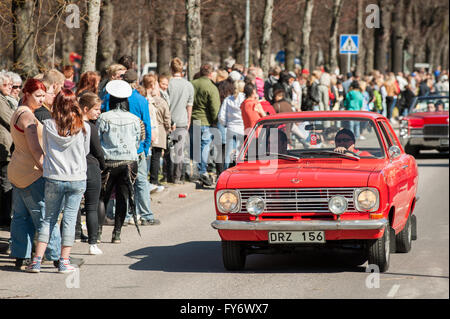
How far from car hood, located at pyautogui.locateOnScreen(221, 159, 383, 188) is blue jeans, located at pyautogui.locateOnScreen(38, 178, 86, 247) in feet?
4.70

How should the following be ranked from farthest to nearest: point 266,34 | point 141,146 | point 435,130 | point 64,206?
point 266,34 → point 435,130 → point 141,146 → point 64,206

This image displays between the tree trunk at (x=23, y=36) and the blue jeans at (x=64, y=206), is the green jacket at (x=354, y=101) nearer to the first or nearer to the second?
the tree trunk at (x=23, y=36)

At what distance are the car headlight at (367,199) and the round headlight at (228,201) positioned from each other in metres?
1.13

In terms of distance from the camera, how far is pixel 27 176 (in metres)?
9.96

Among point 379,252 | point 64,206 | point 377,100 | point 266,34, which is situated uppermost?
point 266,34

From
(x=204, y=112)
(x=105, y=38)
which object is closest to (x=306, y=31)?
(x=105, y=38)

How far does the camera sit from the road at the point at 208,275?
863 cm

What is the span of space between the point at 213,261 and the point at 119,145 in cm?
186

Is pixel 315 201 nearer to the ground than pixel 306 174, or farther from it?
nearer to the ground

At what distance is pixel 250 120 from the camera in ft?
57.2

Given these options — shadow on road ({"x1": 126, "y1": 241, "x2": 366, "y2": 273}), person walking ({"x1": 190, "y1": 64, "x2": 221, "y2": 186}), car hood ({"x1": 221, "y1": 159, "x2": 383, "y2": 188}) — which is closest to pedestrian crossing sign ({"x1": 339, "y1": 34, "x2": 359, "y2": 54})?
person walking ({"x1": 190, "y1": 64, "x2": 221, "y2": 186})

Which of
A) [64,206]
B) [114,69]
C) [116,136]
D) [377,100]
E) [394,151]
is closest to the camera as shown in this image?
[64,206]

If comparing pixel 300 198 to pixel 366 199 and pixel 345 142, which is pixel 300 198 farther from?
pixel 345 142
